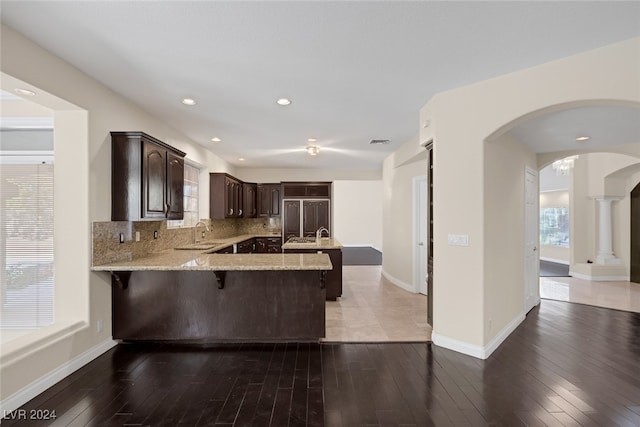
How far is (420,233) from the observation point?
575 centimetres

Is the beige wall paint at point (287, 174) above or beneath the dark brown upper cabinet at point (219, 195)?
above

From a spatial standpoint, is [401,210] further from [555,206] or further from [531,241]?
[555,206]

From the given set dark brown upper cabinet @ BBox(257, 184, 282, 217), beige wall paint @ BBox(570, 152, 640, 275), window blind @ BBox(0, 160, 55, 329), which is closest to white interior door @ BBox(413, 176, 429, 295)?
dark brown upper cabinet @ BBox(257, 184, 282, 217)

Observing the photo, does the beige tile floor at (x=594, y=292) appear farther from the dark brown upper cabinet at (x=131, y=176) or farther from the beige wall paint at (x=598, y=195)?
the dark brown upper cabinet at (x=131, y=176)

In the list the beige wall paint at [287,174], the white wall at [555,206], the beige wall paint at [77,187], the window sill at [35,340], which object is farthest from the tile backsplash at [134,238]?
the white wall at [555,206]

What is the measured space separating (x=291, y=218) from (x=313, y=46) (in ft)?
19.6

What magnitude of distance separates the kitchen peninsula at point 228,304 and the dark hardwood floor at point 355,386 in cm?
16

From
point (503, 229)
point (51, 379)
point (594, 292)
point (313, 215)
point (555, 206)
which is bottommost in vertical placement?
point (594, 292)

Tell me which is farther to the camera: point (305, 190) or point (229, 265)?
point (305, 190)

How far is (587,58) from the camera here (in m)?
2.55

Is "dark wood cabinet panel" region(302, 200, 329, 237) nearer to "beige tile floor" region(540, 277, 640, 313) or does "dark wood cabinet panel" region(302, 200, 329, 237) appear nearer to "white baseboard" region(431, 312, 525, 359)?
"beige tile floor" region(540, 277, 640, 313)

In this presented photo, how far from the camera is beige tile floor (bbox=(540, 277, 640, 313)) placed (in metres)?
5.19

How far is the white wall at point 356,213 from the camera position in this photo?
1502 cm

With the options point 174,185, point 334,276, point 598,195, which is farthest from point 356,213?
point 174,185
